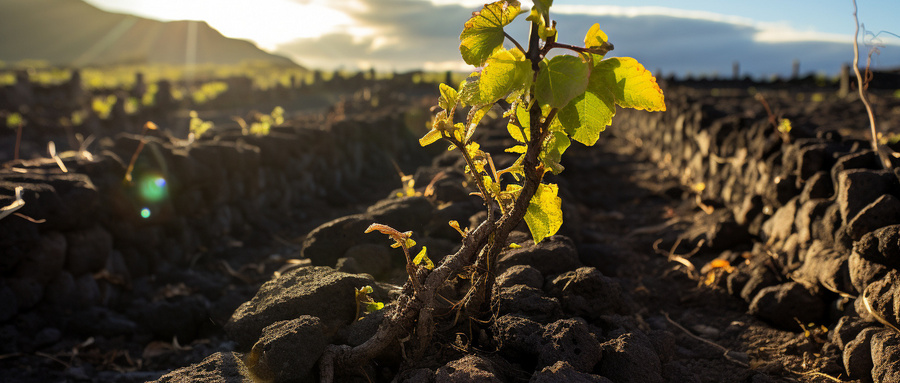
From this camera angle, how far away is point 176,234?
5895 millimetres

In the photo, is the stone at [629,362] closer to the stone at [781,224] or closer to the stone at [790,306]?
the stone at [790,306]

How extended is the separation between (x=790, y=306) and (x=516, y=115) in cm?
266

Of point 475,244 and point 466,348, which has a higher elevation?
point 475,244

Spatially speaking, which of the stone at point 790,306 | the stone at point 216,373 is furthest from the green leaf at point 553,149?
the stone at point 790,306

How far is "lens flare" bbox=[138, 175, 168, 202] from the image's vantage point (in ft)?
18.4

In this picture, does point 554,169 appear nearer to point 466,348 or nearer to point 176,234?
point 466,348

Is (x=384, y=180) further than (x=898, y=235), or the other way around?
(x=384, y=180)

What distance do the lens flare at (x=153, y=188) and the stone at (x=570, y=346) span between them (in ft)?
14.9

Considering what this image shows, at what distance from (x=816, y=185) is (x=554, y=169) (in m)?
3.14

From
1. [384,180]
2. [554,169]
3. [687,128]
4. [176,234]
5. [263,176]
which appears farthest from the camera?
[384,180]

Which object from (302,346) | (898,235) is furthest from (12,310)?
(898,235)

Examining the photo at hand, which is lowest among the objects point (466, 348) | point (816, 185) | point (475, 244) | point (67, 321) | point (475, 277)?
point (67, 321)

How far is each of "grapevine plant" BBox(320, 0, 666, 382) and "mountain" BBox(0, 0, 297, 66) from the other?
95.7m

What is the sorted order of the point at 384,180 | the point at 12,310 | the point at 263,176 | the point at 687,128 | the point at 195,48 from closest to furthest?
the point at 12,310, the point at 263,176, the point at 687,128, the point at 384,180, the point at 195,48
